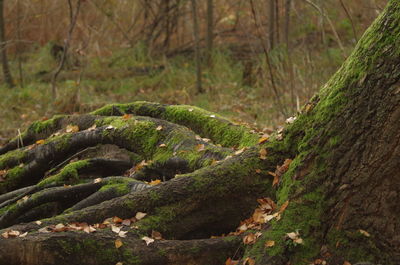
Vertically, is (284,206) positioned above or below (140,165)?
above

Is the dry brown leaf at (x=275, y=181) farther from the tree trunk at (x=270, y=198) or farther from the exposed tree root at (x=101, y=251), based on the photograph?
the exposed tree root at (x=101, y=251)

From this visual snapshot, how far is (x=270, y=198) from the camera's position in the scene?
15.1 feet

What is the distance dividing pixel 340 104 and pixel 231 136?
2103 mm

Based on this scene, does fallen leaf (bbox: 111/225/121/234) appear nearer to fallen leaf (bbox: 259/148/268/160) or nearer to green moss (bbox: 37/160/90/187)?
fallen leaf (bbox: 259/148/268/160)

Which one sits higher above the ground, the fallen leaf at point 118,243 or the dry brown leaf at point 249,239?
the fallen leaf at point 118,243

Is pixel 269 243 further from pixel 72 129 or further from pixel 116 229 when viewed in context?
pixel 72 129

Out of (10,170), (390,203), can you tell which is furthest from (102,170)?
(390,203)

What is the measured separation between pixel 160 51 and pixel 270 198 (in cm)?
1284

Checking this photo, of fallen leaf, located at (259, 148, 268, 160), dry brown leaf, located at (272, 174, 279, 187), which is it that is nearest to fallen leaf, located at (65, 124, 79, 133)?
fallen leaf, located at (259, 148, 268, 160)

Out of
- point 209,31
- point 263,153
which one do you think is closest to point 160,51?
point 209,31

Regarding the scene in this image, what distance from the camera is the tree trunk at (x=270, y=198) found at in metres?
3.88

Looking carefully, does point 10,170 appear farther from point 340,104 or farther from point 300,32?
point 300,32

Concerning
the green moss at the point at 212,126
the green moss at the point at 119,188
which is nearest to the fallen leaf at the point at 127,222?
the green moss at the point at 119,188

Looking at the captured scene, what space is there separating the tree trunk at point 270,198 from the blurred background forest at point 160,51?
6743 mm
